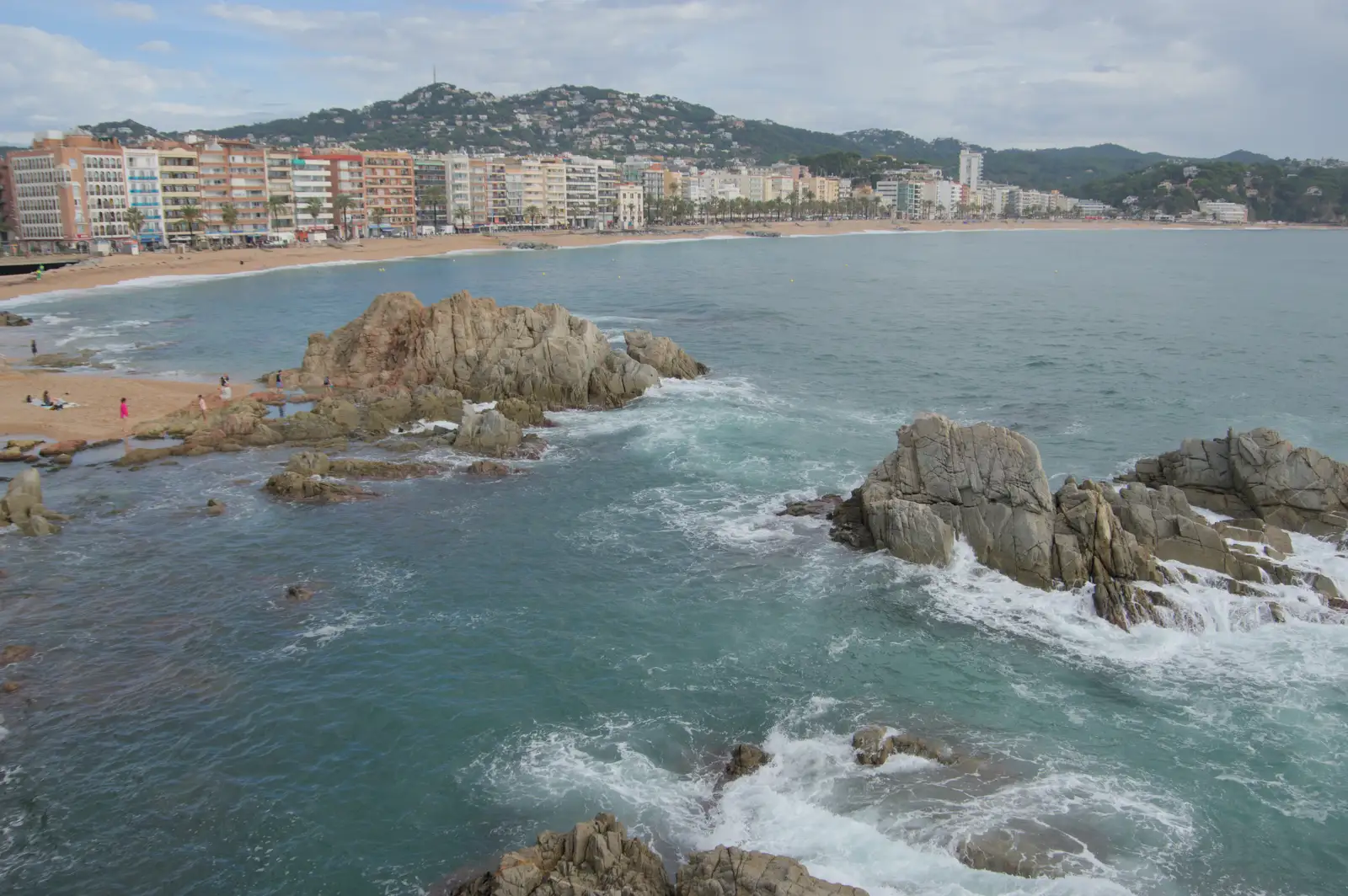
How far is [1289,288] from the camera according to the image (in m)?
105

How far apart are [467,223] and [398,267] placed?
6417cm

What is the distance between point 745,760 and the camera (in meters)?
18.2

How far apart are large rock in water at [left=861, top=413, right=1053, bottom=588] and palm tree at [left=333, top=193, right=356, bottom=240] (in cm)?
14329

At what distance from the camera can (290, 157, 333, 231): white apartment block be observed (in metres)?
155

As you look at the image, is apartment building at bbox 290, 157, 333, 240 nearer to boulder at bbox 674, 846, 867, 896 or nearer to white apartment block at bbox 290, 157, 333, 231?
white apartment block at bbox 290, 157, 333, 231

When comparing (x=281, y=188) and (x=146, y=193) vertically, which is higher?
(x=281, y=188)

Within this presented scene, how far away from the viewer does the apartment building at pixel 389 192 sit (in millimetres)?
169875

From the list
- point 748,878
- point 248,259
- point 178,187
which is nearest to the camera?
point 748,878

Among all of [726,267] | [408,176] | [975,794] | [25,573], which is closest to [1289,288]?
[726,267]

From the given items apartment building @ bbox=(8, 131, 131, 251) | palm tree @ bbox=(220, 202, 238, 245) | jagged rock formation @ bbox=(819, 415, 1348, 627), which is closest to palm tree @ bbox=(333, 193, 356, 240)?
palm tree @ bbox=(220, 202, 238, 245)

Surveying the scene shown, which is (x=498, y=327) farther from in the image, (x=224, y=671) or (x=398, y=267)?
(x=398, y=267)

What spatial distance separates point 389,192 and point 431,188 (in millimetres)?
10482

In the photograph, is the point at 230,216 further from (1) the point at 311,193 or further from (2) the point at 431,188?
(2) the point at 431,188

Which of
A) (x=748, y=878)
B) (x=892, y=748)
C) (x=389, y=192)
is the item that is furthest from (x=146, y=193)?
(x=748, y=878)
